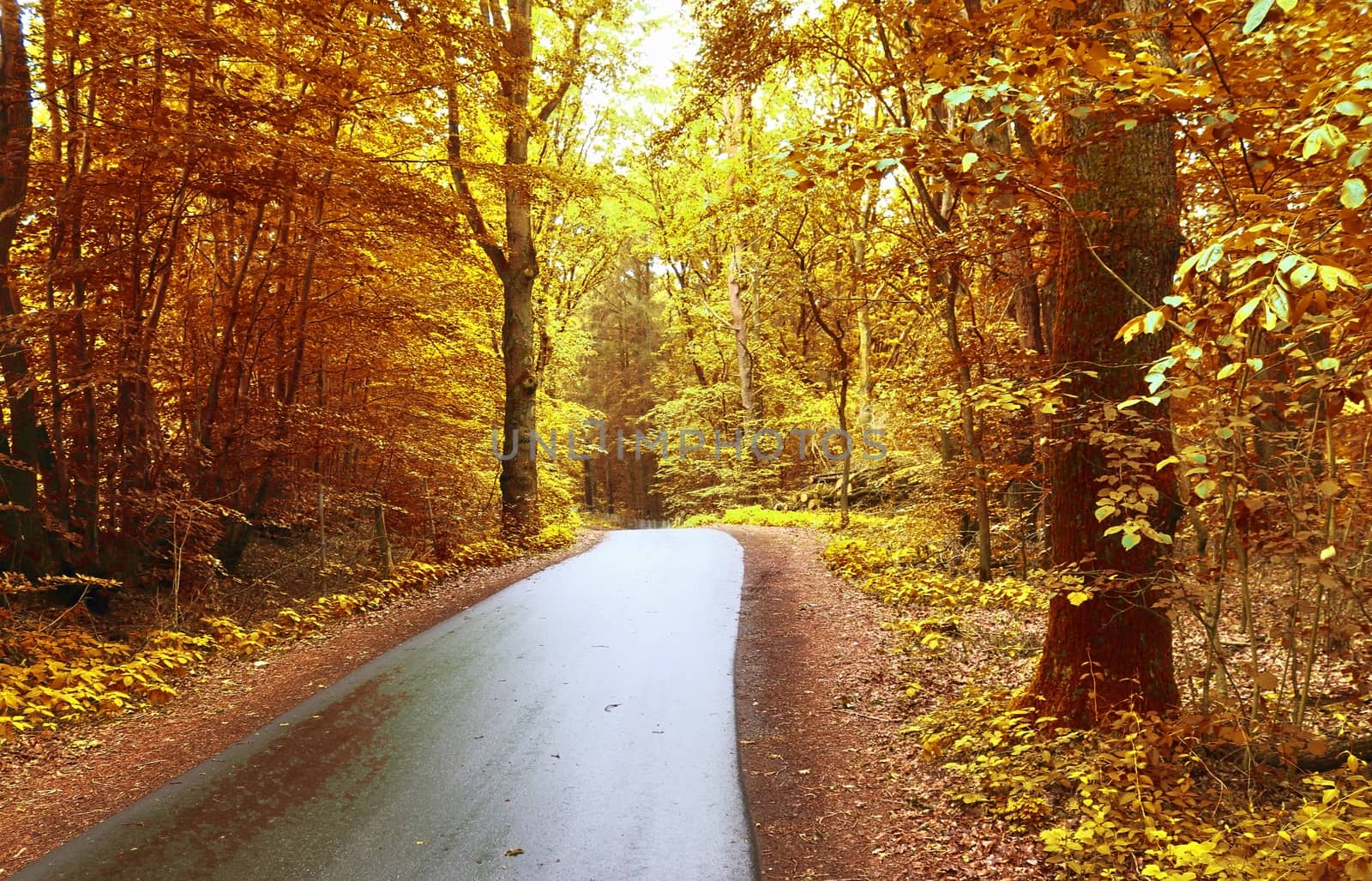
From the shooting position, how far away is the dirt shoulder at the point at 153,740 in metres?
4.23

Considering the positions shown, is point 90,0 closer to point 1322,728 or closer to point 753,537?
point 1322,728

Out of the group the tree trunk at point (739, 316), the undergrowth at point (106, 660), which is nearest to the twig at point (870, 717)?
the undergrowth at point (106, 660)

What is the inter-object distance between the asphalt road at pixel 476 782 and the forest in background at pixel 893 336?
5.49 ft

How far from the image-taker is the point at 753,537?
16.5 metres

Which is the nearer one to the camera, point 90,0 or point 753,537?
point 90,0

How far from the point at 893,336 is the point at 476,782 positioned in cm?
1541

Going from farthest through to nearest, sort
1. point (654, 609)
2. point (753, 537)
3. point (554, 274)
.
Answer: point (554, 274), point (753, 537), point (654, 609)

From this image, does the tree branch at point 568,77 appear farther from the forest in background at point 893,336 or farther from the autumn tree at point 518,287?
the forest in background at point 893,336

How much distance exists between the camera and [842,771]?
483cm

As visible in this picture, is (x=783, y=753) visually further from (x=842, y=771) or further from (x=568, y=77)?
(x=568, y=77)

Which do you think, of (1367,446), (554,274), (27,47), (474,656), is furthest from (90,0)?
(554,274)

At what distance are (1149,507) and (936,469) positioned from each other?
651 cm

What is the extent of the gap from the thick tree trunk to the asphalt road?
229 cm

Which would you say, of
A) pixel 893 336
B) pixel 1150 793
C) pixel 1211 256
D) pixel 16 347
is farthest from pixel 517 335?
pixel 1211 256
